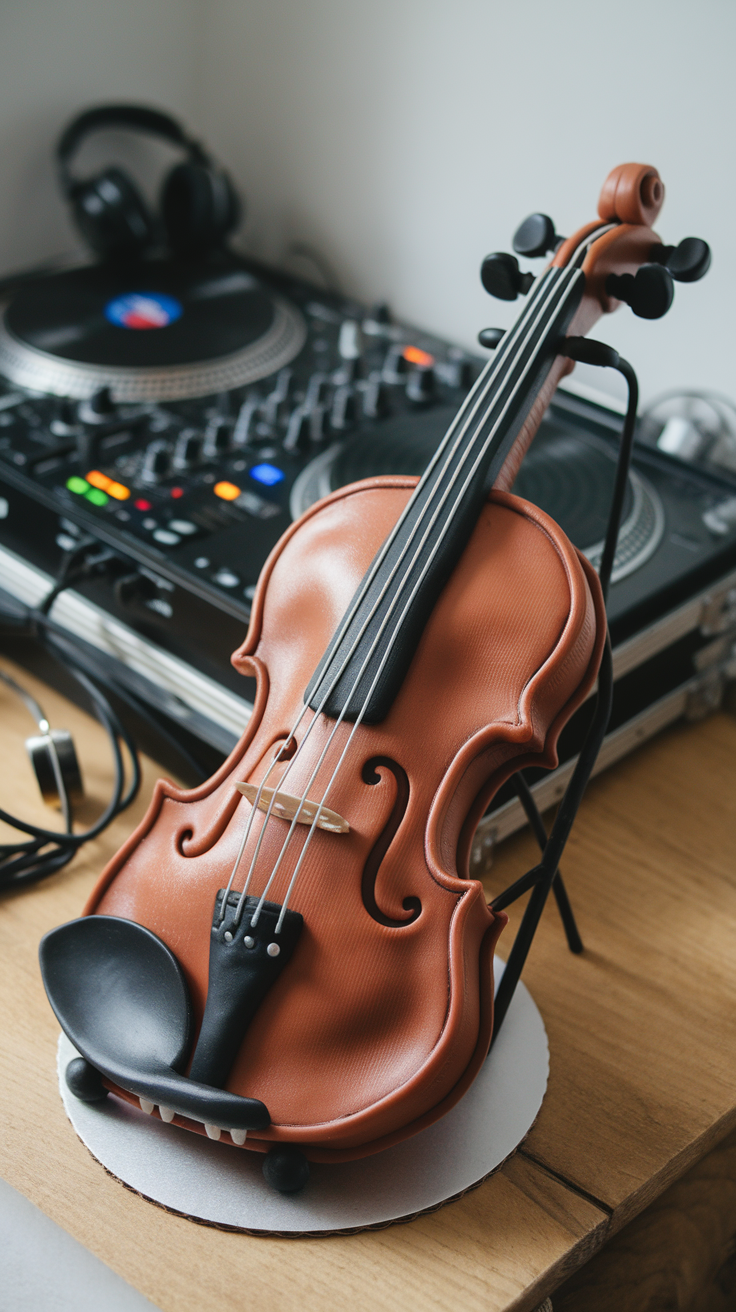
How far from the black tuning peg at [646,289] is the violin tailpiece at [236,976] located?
40cm

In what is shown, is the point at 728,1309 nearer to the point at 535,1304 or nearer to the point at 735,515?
the point at 535,1304

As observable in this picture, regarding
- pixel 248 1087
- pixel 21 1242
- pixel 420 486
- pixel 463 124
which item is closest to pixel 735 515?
pixel 420 486

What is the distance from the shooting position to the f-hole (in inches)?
20.1

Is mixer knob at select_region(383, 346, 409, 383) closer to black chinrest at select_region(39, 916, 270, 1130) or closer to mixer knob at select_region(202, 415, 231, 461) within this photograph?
mixer knob at select_region(202, 415, 231, 461)

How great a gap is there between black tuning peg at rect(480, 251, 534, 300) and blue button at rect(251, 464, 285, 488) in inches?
11.0

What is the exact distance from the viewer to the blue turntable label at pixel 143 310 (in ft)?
3.45

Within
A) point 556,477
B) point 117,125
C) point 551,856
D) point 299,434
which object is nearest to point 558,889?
point 551,856

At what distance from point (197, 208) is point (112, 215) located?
0.10 meters

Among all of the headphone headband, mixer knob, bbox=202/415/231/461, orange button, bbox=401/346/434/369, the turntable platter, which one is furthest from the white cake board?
the headphone headband

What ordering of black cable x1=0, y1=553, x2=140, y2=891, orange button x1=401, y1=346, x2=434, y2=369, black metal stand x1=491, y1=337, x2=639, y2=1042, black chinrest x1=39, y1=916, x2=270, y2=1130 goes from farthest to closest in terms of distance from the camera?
orange button x1=401, y1=346, x2=434, y2=369 < black cable x1=0, y1=553, x2=140, y2=891 < black metal stand x1=491, y1=337, x2=639, y2=1042 < black chinrest x1=39, y1=916, x2=270, y2=1130

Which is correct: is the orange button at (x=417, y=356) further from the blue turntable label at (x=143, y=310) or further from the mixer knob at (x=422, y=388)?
the blue turntable label at (x=143, y=310)

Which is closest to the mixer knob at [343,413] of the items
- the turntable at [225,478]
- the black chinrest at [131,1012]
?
the turntable at [225,478]

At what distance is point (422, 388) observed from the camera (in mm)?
1036

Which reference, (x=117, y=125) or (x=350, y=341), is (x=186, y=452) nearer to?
(x=350, y=341)
